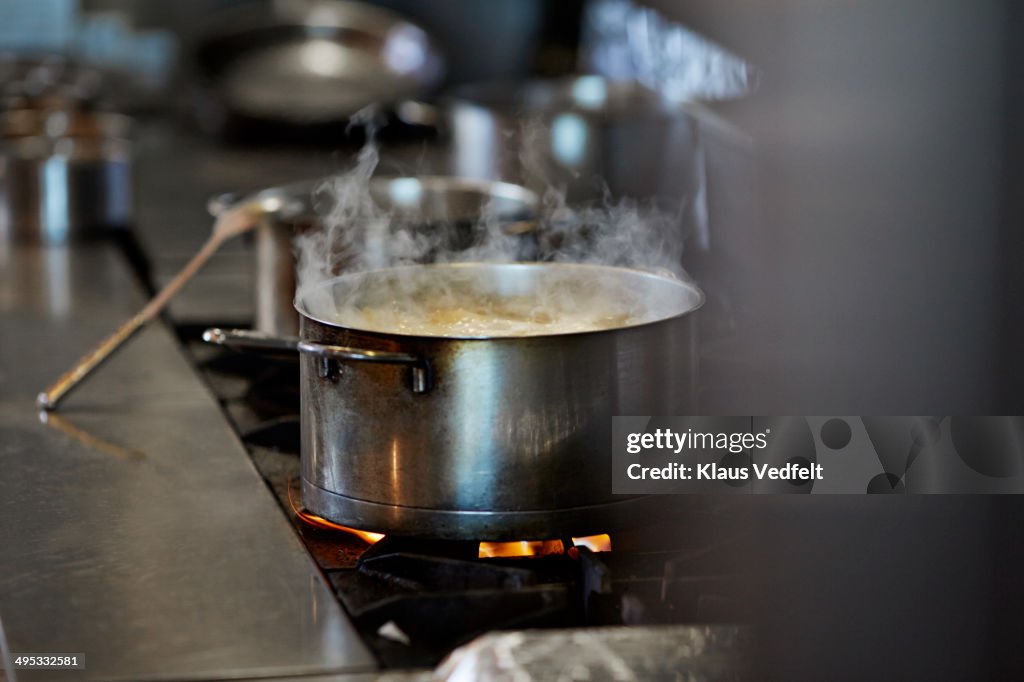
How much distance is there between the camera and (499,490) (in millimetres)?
1080

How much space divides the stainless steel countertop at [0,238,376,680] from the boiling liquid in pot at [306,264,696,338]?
0.21 meters

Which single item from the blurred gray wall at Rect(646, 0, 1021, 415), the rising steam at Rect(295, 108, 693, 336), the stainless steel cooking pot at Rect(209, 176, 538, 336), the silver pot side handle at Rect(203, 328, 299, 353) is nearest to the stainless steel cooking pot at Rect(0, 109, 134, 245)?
the stainless steel cooking pot at Rect(209, 176, 538, 336)

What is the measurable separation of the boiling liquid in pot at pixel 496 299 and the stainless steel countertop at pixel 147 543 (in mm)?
208

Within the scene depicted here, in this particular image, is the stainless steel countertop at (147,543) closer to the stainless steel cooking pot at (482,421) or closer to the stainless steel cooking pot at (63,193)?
the stainless steel cooking pot at (482,421)

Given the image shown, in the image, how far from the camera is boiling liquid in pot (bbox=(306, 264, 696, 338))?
1.26m

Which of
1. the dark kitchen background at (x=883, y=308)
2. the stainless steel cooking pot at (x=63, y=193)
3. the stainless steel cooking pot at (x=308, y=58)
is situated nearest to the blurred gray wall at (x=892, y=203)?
the dark kitchen background at (x=883, y=308)

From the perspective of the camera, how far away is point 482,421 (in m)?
1.07

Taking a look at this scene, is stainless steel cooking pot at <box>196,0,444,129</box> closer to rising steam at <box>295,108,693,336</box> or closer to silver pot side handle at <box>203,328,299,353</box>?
rising steam at <box>295,108,693,336</box>

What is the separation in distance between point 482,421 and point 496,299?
272 millimetres

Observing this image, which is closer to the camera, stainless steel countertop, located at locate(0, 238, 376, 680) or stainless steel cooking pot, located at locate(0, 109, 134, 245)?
stainless steel countertop, located at locate(0, 238, 376, 680)

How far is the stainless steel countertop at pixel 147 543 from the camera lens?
0.96 m

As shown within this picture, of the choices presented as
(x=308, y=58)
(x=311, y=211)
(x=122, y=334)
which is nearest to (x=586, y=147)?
(x=311, y=211)

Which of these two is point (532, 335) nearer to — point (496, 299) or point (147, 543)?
point (496, 299)

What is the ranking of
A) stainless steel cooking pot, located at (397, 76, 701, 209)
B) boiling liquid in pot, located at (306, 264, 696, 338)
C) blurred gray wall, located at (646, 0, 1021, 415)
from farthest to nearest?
1. stainless steel cooking pot, located at (397, 76, 701, 209)
2. boiling liquid in pot, located at (306, 264, 696, 338)
3. blurred gray wall, located at (646, 0, 1021, 415)
